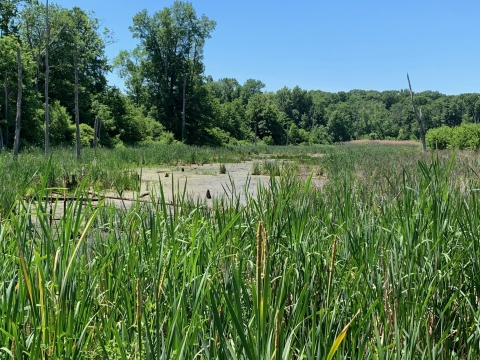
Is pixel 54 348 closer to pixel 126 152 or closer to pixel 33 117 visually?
pixel 126 152

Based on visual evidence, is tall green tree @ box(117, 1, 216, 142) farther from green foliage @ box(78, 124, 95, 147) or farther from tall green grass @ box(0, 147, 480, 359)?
tall green grass @ box(0, 147, 480, 359)

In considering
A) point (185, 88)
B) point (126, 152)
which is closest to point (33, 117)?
point (126, 152)

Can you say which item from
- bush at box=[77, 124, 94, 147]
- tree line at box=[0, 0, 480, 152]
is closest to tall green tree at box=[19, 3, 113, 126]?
tree line at box=[0, 0, 480, 152]

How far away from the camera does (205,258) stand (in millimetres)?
1730

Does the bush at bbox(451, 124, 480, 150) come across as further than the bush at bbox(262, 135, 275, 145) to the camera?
No

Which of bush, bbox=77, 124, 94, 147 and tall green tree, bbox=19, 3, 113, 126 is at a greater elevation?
tall green tree, bbox=19, 3, 113, 126

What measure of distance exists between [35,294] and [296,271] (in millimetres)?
831

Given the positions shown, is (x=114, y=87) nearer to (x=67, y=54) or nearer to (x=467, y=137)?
(x=67, y=54)

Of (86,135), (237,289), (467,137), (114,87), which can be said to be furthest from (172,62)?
(237,289)

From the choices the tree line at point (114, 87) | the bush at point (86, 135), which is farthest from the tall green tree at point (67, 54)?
the bush at point (86, 135)

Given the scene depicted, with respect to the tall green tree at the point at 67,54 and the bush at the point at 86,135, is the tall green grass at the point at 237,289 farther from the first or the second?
the tall green tree at the point at 67,54

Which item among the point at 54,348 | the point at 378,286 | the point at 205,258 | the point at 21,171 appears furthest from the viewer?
the point at 21,171

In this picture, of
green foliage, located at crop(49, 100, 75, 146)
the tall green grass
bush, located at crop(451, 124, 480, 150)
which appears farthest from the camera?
green foliage, located at crop(49, 100, 75, 146)

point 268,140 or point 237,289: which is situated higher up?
point 268,140
